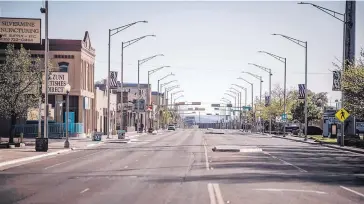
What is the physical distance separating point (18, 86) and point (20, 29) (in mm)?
9307

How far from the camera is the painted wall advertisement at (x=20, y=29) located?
158ft

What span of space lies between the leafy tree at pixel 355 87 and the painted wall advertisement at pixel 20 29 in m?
24.7

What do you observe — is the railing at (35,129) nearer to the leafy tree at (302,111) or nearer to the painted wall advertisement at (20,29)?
the painted wall advertisement at (20,29)

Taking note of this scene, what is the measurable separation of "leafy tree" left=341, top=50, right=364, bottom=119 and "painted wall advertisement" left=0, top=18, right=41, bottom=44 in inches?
971

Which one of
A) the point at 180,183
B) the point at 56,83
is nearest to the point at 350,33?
the point at 56,83

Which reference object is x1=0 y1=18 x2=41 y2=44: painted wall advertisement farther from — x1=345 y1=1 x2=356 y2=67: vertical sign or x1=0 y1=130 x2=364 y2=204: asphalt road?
x1=345 y1=1 x2=356 y2=67: vertical sign

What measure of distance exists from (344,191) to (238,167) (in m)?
8.70

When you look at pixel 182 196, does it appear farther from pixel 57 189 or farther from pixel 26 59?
pixel 26 59

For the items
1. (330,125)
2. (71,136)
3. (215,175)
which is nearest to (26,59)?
(71,136)

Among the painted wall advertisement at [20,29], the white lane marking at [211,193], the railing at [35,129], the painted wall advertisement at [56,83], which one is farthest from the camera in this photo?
the railing at [35,129]

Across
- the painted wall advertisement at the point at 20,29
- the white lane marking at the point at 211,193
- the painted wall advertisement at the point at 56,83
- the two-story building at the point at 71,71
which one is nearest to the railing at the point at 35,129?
the two-story building at the point at 71,71

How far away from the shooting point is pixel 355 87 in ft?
139

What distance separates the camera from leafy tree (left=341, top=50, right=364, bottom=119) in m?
42.3

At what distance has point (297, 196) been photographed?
16453 millimetres
